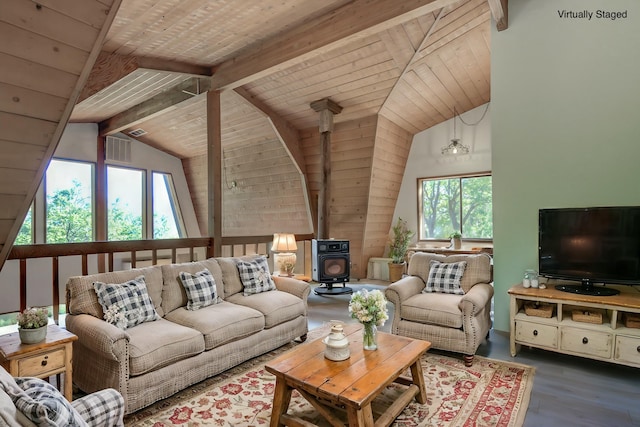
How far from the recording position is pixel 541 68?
11.8 feet

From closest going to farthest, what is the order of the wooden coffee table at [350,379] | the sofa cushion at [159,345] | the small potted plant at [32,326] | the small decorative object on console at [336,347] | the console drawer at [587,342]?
the wooden coffee table at [350,379] < the small potted plant at [32,326] < the small decorative object on console at [336,347] < the sofa cushion at [159,345] < the console drawer at [587,342]

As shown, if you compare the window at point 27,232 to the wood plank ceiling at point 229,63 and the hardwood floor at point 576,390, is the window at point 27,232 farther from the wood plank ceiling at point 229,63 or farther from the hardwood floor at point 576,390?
the hardwood floor at point 576,390

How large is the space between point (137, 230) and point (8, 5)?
6181 millimetres

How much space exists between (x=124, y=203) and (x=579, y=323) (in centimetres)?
757

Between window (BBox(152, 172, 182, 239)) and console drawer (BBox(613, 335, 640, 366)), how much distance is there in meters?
7.56

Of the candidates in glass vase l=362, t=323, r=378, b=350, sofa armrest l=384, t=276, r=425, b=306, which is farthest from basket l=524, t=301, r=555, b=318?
glass vase l=362, t=323, r=378, b=350

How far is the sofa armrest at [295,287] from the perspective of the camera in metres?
3.72

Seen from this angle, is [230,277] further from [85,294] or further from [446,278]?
[446,278]

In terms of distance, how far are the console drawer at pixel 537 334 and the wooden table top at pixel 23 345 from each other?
348 centimetres

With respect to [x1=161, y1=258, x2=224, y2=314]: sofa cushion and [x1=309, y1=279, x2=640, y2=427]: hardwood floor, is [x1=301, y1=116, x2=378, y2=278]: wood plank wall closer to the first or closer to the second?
[x1=161, y1=258, x2=224, y2=314]: sofa cushion

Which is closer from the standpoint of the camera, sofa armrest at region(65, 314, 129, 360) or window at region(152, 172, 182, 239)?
sofa armrest at region(65, 314, 129, 360)

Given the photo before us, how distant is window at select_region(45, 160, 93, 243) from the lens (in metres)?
6.21

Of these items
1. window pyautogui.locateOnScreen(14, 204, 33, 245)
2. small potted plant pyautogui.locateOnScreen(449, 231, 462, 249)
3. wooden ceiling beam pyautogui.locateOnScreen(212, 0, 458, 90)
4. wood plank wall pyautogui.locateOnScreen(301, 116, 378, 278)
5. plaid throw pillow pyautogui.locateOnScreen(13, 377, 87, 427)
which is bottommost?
plaid throw pillow pyautogui.locateOnScreen(13, 377, 87, 427)

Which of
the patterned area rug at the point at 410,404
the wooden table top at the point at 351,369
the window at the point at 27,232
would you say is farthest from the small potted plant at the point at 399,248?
the window at the point at 27,232
